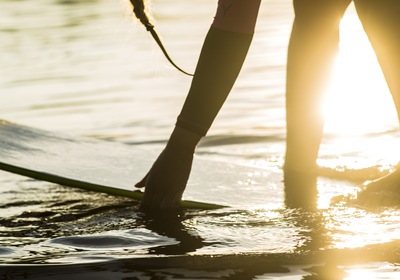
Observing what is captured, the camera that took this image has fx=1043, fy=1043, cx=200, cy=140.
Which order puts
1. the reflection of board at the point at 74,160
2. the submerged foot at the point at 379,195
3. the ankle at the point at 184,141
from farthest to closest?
the reflection of board at the point at 74,160, the submerged foot at the point at 379,195, the ankle at the point at 184,141

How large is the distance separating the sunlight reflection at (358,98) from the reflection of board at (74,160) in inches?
30.7

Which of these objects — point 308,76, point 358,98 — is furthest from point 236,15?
point 358,98

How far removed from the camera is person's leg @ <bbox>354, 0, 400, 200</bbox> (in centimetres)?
310

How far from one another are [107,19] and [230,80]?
7535 millimetres

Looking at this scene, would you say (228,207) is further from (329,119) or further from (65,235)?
(329,119)

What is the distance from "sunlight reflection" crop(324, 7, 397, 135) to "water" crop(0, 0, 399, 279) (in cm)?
3

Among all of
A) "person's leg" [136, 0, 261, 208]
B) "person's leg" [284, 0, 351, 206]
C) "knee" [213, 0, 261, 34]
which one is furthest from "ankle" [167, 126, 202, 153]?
"person's leg" [284, 0, 351, 206]

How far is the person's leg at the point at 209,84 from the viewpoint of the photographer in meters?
2.85

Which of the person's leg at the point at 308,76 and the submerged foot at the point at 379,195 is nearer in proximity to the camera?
the submerged foot at the point at 379,195

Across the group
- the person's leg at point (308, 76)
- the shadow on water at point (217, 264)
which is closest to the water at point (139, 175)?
the shadow on water at point (217, 264)

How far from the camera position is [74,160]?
379cm

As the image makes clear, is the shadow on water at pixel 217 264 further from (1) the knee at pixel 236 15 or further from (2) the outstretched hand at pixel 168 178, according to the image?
(1) the knee at pixel 236 15

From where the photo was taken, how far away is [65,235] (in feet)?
9.08

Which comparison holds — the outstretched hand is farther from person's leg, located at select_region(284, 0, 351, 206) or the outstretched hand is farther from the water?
person's leg, located at select_region(284, 0, 351, 206)
